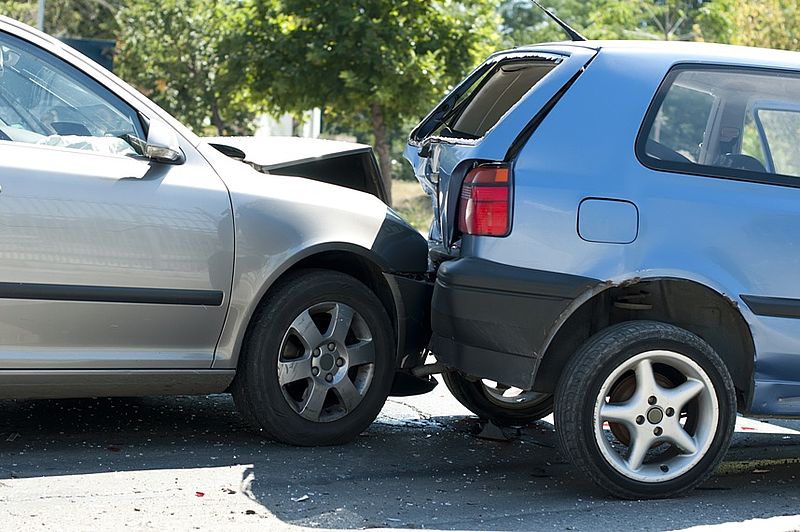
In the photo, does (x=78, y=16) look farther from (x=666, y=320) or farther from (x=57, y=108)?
(x=666, y=320)

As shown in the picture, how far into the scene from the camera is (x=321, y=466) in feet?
18.3

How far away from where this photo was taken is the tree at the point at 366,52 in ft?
64.8

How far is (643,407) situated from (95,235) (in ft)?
7.51

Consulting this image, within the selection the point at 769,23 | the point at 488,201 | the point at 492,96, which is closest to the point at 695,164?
the point at 488,201

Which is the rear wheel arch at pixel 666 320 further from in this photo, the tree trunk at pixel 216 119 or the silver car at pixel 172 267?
the tree trunk at pixel 216 119

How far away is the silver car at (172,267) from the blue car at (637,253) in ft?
1.94

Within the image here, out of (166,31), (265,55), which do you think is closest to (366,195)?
(265,55)

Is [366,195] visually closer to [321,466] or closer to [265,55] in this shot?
[321,466]

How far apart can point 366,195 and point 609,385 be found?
1.65 meters

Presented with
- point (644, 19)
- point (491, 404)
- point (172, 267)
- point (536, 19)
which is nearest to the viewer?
point (172, 267)

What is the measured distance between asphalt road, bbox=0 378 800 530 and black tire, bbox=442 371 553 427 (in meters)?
0.09

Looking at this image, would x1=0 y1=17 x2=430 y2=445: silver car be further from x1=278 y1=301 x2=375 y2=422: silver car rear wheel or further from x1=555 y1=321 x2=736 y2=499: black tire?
x1=555 y1=321 x2=736 y2=499: black tire

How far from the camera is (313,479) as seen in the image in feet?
17.5

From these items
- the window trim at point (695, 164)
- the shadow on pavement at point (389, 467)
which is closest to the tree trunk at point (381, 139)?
the shadow on pavement at point (389, 467)
